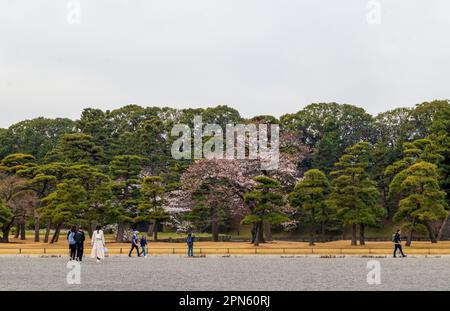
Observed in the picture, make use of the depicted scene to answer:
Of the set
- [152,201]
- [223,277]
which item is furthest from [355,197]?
[223,277]

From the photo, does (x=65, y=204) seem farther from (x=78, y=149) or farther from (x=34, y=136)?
(x=34, y=136)

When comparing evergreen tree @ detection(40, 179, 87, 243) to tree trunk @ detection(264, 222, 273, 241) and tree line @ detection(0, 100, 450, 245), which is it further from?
tree trunk @ detection(264, 222, 273, 241)

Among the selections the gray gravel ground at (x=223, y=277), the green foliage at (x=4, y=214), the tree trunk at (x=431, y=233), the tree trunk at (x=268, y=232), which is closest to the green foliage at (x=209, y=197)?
the tree trunk at (x=268, y=232)

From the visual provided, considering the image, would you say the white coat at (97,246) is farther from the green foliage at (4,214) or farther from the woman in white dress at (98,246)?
the green foliage at (4,214)

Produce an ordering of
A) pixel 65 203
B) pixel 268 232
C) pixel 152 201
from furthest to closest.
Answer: pixel 268 232 < pixel 152 201 < pixel 65 203

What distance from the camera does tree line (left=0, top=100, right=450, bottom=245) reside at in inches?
2119

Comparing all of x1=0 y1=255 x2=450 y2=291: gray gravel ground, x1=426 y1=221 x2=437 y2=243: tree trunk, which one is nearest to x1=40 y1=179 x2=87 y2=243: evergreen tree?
x1=0 y1=255 x2=450 y2=291: gray gravel ground

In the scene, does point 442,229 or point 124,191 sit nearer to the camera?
point 442,229

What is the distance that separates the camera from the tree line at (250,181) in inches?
2119

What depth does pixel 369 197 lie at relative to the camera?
180 ft

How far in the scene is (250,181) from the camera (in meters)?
62.1

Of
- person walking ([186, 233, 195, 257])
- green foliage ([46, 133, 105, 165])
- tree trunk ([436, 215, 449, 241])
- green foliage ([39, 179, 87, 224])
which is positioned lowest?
person walking ([186, 233, 195, 257])
